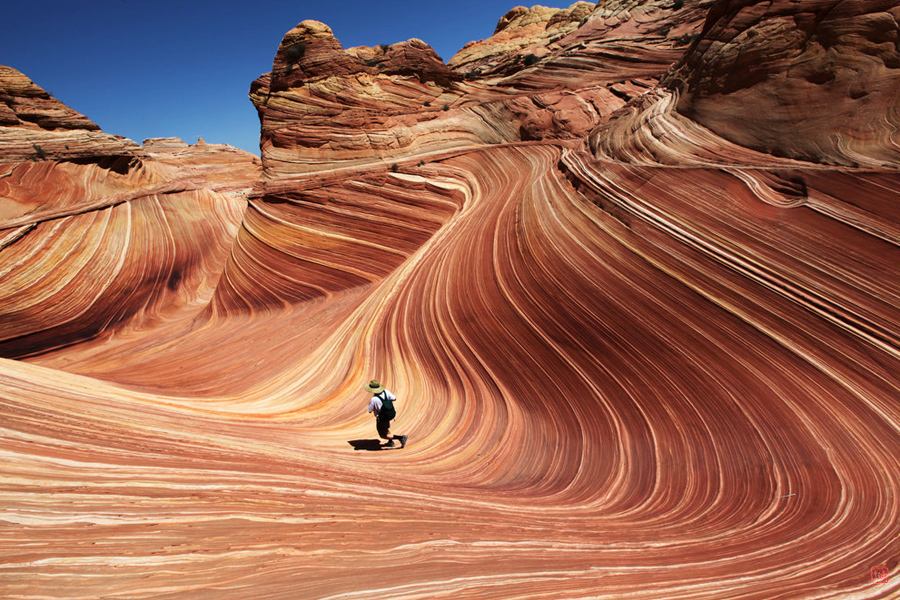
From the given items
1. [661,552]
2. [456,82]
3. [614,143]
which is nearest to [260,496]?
[661,552]

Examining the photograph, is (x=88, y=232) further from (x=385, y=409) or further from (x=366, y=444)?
(x=385, y=409)

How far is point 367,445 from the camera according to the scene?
6.11 meters

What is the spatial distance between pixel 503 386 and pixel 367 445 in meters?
2.47

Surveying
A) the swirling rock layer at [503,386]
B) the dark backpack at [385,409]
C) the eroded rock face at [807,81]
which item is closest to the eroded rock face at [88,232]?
the swirling rock layer at [503,386]

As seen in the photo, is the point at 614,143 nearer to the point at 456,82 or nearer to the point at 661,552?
the point at 661,552

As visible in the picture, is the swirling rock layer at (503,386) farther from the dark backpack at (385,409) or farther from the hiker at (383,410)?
the dark backpack at (385,409)

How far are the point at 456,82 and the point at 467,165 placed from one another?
647cm

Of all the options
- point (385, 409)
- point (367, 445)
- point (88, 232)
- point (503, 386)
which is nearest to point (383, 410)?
point (385, 409)

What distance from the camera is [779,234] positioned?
5.55m

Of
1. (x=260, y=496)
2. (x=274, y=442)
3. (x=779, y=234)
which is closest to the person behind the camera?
(x=260, y=496)

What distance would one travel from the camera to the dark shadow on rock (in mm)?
5968

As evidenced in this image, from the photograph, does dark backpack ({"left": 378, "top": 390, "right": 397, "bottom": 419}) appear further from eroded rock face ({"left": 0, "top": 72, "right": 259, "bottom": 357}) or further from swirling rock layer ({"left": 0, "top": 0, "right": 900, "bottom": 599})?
eroded rock face ({"left": 0, "top": 72, "right": 259, "bottom": 357})

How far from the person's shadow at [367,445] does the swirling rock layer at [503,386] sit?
0.16m

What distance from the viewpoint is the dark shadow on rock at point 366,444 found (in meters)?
5.97
